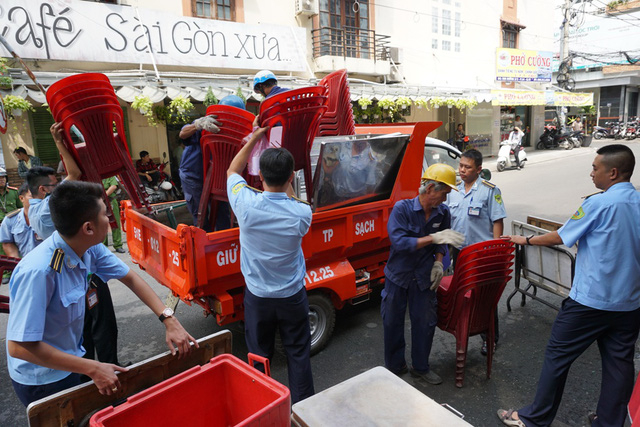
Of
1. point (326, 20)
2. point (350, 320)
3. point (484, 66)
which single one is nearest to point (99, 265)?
point (350, 320)

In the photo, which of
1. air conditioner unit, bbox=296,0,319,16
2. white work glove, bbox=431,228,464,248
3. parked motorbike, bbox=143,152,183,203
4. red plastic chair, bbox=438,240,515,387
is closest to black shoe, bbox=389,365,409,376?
red plastic chair, bbox=438,240,515,387

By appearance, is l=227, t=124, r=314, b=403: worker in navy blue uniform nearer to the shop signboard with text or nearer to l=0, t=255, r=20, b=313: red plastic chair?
l=0, t=255, r=20, b=313: red plastic chair

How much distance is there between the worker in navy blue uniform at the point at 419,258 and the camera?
2.91 metres

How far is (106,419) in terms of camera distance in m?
1.38

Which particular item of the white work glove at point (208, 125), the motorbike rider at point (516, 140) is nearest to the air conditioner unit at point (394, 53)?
the motorbike rider at point (516, 140)

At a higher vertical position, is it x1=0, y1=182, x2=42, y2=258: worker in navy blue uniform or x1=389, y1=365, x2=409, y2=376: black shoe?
x1=0, y1=182, x2=42, y2=258: worker in navy blue uniform

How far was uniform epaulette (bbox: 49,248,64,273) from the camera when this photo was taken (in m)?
1.63

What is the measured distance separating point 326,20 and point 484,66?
8.80 metres

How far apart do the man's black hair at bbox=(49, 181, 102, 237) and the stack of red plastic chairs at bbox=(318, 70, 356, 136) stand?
9.65ft

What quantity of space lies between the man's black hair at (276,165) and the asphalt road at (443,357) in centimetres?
178

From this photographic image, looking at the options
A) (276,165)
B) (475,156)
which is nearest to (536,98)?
(475,156)

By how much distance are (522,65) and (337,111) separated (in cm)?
1758

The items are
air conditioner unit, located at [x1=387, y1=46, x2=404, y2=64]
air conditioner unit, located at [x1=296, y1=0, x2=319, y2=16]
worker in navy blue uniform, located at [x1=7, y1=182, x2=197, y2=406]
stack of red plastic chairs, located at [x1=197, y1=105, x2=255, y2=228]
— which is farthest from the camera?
air conditioner unit, located at [x1=387, y1=46, x2=404, y2=64]

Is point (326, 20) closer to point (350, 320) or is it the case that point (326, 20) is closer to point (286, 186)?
point (350, 320)
